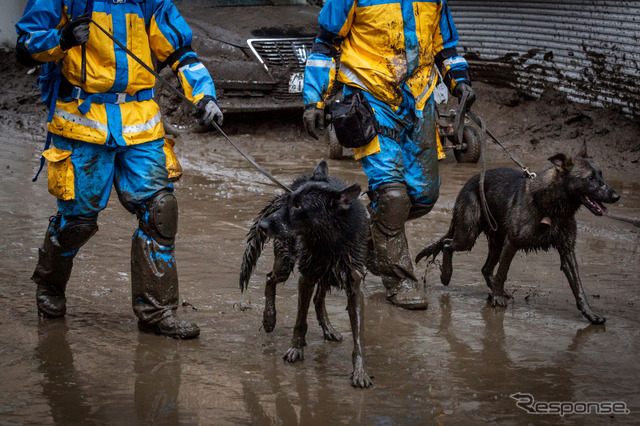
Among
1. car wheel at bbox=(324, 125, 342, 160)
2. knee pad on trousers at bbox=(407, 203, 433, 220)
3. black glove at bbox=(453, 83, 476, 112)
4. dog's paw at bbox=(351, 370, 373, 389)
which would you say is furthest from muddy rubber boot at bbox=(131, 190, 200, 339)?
car wheel at bbox=(324, 125, 342, 160)

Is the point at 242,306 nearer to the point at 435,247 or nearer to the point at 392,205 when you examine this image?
the point at 392,205

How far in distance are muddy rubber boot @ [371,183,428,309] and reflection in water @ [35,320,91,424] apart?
7.01 feet

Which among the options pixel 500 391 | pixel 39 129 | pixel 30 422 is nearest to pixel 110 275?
pixel 30 422

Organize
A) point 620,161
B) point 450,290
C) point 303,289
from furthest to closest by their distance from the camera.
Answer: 1. point 620,161
2. point 450,290
3. point 303,289

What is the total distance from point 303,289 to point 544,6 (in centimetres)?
837

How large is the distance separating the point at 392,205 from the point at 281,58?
6033 mm

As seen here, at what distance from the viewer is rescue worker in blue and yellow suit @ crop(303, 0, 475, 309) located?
18.4ft

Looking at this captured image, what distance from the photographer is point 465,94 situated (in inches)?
231

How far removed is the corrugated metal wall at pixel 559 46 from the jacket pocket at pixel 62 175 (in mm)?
8028

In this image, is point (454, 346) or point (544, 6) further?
point (544, 6)

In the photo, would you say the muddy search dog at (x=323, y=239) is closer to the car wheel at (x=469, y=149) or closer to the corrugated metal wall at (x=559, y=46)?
the car wheel at (x=469, y=149)

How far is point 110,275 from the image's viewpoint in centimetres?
593

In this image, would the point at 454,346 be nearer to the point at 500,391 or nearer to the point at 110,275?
the point at 500,391

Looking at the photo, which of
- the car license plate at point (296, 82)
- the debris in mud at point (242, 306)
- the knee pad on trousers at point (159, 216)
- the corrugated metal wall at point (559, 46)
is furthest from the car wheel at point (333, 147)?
the knee pad on trousers at point (159, 216)
